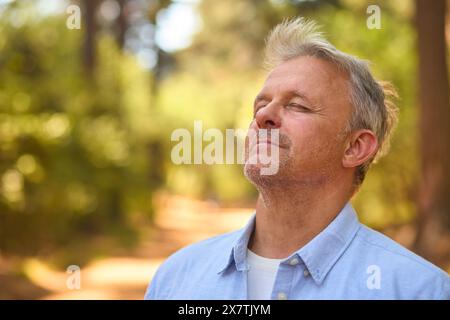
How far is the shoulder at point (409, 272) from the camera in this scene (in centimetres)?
192

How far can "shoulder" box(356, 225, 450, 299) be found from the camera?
1915 mm

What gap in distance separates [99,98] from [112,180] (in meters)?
2.24

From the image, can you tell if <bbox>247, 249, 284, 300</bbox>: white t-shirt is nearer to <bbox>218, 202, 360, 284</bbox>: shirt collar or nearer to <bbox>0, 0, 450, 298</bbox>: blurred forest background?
<bbox>218, 202, 360, 284</bbox>: shirt collar

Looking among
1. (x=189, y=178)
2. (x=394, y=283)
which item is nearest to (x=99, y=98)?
(x=394, y=283)

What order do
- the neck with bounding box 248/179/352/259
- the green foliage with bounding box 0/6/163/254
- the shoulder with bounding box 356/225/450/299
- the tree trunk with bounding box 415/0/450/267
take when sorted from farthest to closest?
1. the green foliage with bounding box 0/6/163/254
2. the tree trunk with bounding box 415/0/450/267
3. the neck with bounding box 248/179/352/259
4. the shoulder with bounding box 356/225/450/299

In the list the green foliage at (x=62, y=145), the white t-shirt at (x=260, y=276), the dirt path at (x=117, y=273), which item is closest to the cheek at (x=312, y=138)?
the white t-shirt at (x=260, y=276)

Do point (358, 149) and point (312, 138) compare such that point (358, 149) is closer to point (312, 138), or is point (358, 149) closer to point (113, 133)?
point (312, 138)

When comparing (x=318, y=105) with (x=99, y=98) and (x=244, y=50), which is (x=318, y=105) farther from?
(x=244, y=50)

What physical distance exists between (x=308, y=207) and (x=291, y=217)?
0.24 ft

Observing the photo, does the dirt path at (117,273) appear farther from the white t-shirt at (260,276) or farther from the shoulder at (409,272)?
the shoulder at (409,272)

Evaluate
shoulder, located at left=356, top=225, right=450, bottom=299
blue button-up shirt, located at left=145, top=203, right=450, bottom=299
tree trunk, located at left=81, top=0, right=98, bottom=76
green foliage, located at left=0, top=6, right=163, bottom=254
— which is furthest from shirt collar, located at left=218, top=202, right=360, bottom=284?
tree trunk, located at left=81, top=0, right=98, bottom=76

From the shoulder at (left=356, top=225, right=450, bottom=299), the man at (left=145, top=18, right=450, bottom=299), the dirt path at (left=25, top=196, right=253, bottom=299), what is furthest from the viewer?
the dirt path at (left=25, top=196, right=253, bottom=299)

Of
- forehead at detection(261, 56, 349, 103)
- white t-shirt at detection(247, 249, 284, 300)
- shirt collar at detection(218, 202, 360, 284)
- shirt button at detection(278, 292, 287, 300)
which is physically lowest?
shirt button at detection(278, 292, 287, 300)

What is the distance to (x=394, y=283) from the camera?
76.6 inches
